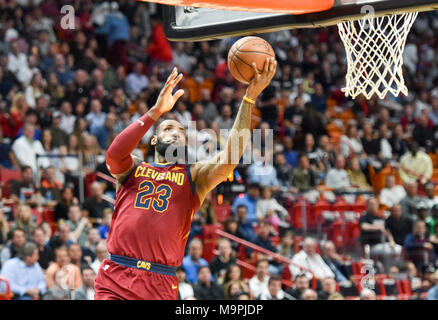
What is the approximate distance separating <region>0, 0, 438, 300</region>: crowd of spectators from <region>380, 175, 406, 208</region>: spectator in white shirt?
0.07 feet

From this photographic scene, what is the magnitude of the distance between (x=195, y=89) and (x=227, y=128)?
1.82m

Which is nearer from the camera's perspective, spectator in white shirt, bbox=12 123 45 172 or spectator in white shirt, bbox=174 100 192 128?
spectator in white shirt, bbox=12 123 45 172

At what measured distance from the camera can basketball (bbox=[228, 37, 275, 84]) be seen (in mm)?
5223

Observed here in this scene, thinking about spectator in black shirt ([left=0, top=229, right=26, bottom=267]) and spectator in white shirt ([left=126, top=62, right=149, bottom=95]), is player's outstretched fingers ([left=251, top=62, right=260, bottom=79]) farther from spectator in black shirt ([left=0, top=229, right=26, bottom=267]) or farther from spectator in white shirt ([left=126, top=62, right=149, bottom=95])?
spectator in white shirt ([left=126, top=62, right=149, bottom=95])

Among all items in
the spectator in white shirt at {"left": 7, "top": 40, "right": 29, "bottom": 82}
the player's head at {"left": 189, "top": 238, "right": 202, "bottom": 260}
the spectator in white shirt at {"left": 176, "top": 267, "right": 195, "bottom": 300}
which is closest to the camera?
the spectator in white shirt at {"left": 176, "top": 267, "right": 195, "bottom": 300}

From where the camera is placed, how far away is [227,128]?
1288cm

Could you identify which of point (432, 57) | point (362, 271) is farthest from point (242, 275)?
point (432, 57)

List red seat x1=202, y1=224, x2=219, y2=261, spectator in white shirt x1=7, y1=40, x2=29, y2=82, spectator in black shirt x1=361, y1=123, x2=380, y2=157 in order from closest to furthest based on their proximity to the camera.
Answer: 1. red seat x1=202, y1=224, x2=219, y2=261
2. spectator in white shirt x1=7, y1=40, x2=29, y2=82
3. spectator in black shirt x1=361, y1=123, x2=380, y2=157

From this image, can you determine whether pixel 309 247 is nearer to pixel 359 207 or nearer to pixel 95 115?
pixel 359 207

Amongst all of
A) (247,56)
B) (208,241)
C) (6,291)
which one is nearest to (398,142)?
(208,241)

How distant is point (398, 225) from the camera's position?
11.0 m

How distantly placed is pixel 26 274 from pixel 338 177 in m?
5.45

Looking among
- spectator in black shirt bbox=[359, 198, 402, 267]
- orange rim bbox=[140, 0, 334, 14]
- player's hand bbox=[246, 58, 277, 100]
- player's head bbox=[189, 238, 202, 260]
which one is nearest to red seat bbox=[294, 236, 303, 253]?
spectator in black shirt bbox=[359, 198, 402, 267]

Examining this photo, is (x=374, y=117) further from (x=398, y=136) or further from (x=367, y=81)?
(x=367, y=81)
